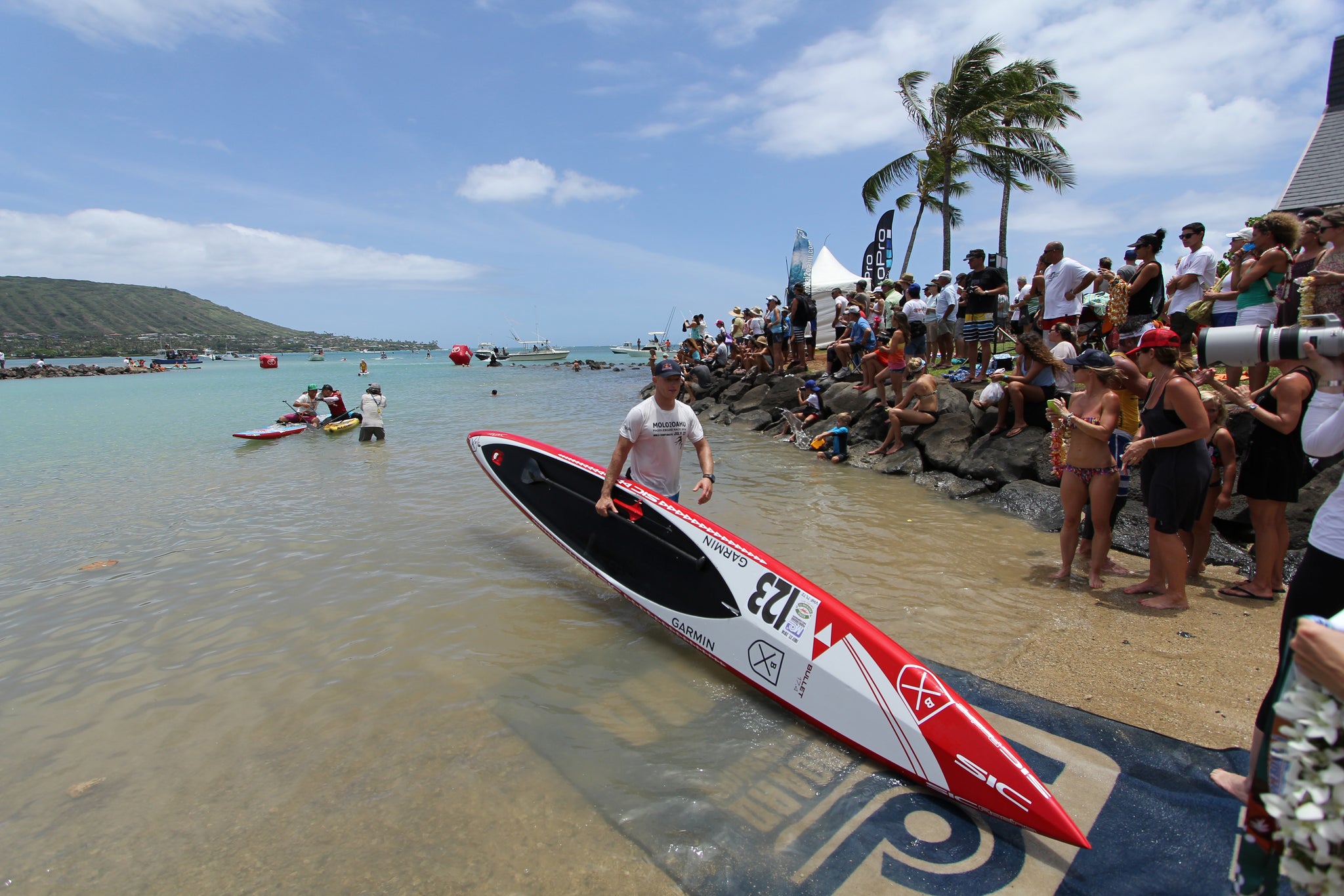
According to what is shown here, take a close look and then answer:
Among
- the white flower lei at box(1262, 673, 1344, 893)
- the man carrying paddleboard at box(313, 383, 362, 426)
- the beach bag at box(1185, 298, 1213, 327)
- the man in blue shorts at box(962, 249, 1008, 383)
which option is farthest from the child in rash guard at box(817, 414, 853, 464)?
the man carrying paddleboard at box(313, 383, 362, 426)

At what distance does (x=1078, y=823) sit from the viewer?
8.73 ft

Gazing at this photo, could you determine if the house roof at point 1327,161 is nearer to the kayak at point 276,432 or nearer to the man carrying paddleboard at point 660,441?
the man carrying paddleboard at point 660,441

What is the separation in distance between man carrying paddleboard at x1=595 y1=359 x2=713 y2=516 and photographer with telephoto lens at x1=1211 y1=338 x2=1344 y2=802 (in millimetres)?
3131

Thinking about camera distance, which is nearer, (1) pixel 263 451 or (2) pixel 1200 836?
(2) pixel 1200 836

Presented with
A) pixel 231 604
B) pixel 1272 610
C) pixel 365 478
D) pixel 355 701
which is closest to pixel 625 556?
pixel 355 701

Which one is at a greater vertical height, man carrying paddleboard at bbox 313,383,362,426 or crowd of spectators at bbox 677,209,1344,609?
crowd of spectators at bbox 677,209,1344,609

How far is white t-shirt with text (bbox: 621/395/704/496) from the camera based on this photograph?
16.0ft

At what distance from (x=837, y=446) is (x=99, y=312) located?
205 meters

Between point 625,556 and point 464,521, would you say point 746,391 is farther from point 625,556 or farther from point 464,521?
point 625,556

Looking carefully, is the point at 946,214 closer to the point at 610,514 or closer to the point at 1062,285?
the point at 1062,285

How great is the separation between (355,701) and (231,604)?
2419 millimetres

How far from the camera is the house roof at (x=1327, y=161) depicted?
53.8ft

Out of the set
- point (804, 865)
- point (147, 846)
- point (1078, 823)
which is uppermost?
point (1078, 823)

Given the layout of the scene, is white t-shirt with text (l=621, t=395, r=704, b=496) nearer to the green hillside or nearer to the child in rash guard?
the child in rash guard
